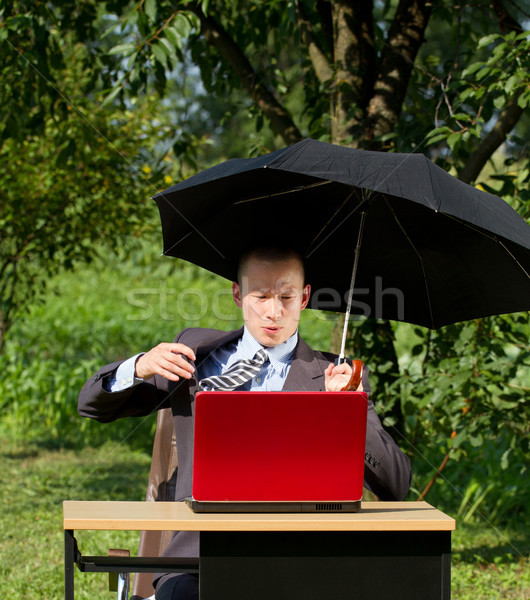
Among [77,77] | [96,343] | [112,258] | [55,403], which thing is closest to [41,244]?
[77,77]

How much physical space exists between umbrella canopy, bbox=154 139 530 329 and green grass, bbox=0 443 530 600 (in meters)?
2.01

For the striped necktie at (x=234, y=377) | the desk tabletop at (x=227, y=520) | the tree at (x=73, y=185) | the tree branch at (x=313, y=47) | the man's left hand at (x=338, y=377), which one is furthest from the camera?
the tree at (x=73, y=185)

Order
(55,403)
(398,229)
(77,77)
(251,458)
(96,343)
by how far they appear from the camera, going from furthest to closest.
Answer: (96,343) → (55,403) → (77,77) → (398,229) → (251,458)

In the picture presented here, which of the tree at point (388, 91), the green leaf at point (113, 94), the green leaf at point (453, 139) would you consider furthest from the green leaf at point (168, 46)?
the green leaf at point (453, 139)

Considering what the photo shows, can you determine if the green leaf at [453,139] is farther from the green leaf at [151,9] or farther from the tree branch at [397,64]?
the green leaf at [151,9]

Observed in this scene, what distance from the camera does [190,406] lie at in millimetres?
2605

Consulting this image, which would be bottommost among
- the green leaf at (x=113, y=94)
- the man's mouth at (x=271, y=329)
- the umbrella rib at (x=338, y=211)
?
the man's mouth at (x=271, y=329)

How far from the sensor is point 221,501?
1.90 metres

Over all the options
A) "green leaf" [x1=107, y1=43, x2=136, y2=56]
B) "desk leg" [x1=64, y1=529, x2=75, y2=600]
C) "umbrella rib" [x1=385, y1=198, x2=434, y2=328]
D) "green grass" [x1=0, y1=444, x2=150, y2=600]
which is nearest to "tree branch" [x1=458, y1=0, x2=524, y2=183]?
"umbrella rib" [x1=385, y1=198, x2=434, y2=328]

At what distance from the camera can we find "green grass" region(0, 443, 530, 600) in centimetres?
426

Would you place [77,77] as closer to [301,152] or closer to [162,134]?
[162,134]

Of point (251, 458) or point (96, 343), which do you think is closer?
point (251, 458)

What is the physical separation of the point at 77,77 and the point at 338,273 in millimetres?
4030

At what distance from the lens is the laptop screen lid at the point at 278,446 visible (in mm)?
1855
